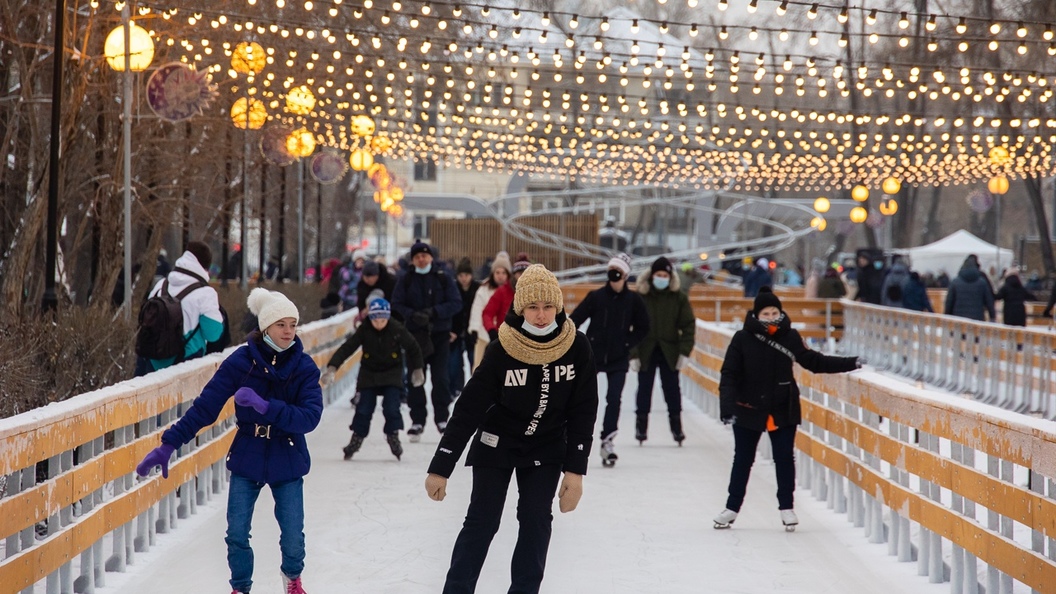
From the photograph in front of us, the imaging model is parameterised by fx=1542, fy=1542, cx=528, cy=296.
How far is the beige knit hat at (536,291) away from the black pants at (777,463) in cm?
379

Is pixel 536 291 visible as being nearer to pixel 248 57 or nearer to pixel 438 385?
pixel 438 385

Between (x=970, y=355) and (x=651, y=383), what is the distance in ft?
24.6

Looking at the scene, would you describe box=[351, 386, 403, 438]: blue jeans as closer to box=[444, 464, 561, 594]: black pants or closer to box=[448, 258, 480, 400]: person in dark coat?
box=[448, 258, 480, 400]: person in dark coat

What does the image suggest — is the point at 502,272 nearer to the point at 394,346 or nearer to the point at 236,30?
the point at 394,346

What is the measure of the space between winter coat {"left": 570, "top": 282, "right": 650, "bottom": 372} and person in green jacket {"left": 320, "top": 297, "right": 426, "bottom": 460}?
1488mm

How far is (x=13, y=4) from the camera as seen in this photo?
16.2 m

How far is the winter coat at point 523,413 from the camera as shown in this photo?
239 inches

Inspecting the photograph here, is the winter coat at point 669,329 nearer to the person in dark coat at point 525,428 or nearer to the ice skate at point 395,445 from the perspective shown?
the ice skate at point 395,445

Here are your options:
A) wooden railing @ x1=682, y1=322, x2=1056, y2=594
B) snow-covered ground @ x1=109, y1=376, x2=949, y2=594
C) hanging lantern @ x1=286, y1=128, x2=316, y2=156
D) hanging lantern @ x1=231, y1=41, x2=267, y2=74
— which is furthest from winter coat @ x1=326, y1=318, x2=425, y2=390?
hanging lantern @ x1=286, y1=128, x2=316, y2=156

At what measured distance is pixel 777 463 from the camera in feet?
31.7

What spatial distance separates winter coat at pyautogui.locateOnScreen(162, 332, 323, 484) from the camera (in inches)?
261

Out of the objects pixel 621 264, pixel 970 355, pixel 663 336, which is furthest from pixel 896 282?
pixel 621 264

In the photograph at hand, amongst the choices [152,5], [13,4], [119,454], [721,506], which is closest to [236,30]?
[152,5]

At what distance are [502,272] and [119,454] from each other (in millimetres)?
7737
